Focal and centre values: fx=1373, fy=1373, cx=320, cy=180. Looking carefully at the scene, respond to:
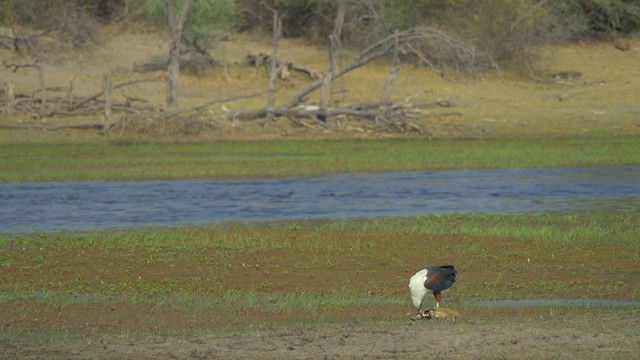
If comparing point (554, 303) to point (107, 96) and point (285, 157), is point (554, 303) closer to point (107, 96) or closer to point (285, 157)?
point (285, 157)

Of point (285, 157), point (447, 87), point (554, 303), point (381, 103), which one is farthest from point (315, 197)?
point (447, 87)

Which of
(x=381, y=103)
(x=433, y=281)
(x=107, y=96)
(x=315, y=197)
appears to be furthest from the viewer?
(x=381, y=103)

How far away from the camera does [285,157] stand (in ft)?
88.8

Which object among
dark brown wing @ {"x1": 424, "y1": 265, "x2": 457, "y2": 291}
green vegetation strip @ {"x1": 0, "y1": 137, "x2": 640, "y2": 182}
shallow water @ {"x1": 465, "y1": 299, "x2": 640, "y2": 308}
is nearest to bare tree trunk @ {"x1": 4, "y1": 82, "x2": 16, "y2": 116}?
green vegetation strip @ {"x1": 0, "y1": 137, "x2": 640, "y2": 182}

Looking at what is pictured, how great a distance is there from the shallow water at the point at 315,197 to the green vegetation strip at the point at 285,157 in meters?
0.75

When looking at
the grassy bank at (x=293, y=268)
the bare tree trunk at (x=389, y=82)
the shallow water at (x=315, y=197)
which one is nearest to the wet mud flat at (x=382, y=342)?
the grassy bank at (x=293, y=268)

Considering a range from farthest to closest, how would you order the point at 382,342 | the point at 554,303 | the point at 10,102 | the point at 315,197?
1. the point at 10,102
2. the point at 315,197
3. the point at 554,303
4. the point at 382,342

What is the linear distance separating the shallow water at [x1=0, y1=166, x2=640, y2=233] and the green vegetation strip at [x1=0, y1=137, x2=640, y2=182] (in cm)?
75

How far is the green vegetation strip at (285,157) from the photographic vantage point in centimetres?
2473

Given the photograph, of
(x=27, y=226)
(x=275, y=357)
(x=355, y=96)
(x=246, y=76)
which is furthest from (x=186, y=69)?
(x=275, y=357)

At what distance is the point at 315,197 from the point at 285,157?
5.80 metres

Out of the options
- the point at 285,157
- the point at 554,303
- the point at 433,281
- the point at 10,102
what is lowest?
the point at 285,157

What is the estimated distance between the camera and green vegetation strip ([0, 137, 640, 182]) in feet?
81.1

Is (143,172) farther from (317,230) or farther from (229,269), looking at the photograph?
(229,269)
